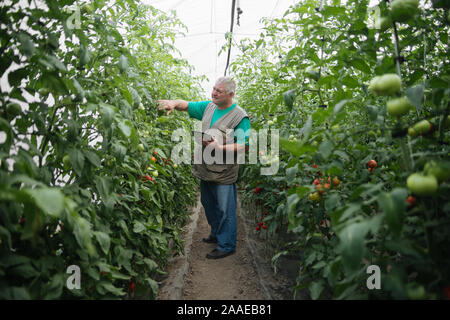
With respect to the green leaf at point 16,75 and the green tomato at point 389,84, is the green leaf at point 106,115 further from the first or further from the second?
the green tomato at point 389,84

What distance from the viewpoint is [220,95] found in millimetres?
2264

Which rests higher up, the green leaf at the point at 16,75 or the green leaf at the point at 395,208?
the green leaf at the point at 16,75

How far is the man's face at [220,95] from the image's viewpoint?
7.38 feet

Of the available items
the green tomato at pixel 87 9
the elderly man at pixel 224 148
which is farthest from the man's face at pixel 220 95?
the green tomato at pixel 87 9

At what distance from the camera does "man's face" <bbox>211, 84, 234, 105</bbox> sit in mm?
2250

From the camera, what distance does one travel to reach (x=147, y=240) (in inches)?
60.8

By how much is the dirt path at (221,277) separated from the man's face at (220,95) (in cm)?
135

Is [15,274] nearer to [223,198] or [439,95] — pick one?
[439,95]

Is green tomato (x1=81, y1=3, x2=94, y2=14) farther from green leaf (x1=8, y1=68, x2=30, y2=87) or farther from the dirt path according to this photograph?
the dirt path

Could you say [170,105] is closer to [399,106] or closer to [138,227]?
[138,227]

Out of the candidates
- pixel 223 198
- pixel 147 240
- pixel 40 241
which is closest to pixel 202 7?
pixel 223 198

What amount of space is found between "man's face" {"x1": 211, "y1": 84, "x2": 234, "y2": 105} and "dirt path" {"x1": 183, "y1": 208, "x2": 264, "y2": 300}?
53.1 inches

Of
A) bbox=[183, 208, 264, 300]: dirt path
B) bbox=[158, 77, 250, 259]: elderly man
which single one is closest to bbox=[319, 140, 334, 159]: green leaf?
bbox=[183, 208, 264, 300]: dirt path

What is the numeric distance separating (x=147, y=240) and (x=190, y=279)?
0.63 m
